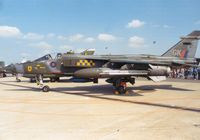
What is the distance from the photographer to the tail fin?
19.4 m

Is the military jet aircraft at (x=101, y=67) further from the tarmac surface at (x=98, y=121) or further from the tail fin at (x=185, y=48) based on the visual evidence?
the tarmac surface at (x=98, y=121)

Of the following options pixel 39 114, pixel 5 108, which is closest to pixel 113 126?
pixel 39 114

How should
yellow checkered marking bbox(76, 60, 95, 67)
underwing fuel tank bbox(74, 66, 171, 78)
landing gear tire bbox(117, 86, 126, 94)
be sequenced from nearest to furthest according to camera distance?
underwing fuel tank bbox(74, 66, 171, 78) → landing gear tire bbox(117, 86, 126, 94) → yellow checkered marking bbox(76, 60, 95, 67)

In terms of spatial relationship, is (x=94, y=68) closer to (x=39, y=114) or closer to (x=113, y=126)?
(x=39, y=114)

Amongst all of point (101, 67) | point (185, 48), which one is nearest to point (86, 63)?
point (101, 67)

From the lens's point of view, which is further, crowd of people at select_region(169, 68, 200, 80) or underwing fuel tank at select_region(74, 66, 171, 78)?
crowd of people at select_region(169, 68, 200, 80)

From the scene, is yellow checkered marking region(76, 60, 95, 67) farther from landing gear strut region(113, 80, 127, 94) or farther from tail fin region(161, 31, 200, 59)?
tail fin region(161, 31, 200, 59)

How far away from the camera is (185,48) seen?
19.4 metres

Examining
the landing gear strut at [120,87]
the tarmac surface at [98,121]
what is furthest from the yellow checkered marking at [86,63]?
the tarmac surface at [98,121]

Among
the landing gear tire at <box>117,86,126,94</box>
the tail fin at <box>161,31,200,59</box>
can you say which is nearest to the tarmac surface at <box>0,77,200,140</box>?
the landing gear tire at <box>117,86,126,94</box>

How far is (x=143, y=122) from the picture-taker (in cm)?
820

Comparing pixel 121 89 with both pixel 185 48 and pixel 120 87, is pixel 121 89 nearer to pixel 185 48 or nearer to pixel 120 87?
pixel 120 87

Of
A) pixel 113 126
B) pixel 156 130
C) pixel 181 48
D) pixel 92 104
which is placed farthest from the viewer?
pixel 181 48

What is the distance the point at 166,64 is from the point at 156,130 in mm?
9218
